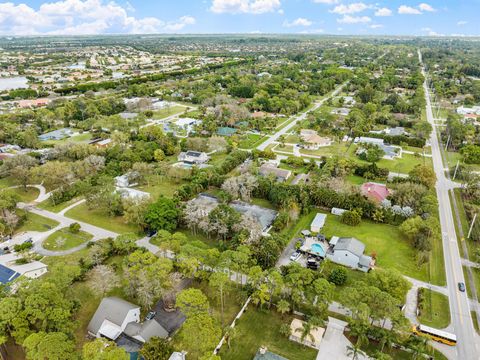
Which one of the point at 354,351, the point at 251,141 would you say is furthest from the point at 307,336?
the point at 251,141

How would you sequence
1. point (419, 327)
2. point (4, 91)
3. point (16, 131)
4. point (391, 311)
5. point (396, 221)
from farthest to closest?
point (4, 91) < point (16, 131) < point (396, 221) < point (419, 327) < point (391, 311)

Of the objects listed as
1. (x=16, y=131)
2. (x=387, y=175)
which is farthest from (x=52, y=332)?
(x=16, y=131)

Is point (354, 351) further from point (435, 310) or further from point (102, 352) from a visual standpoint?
point (102, 352)

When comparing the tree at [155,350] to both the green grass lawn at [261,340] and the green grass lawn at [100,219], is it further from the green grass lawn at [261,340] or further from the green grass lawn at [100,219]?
the green grass lawn at [100,219]

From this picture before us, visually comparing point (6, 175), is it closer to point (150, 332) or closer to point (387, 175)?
point (150, 332)

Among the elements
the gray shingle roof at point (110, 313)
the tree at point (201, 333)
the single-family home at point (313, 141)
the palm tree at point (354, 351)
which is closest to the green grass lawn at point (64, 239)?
the gray shingle roof at point (110, 313)
